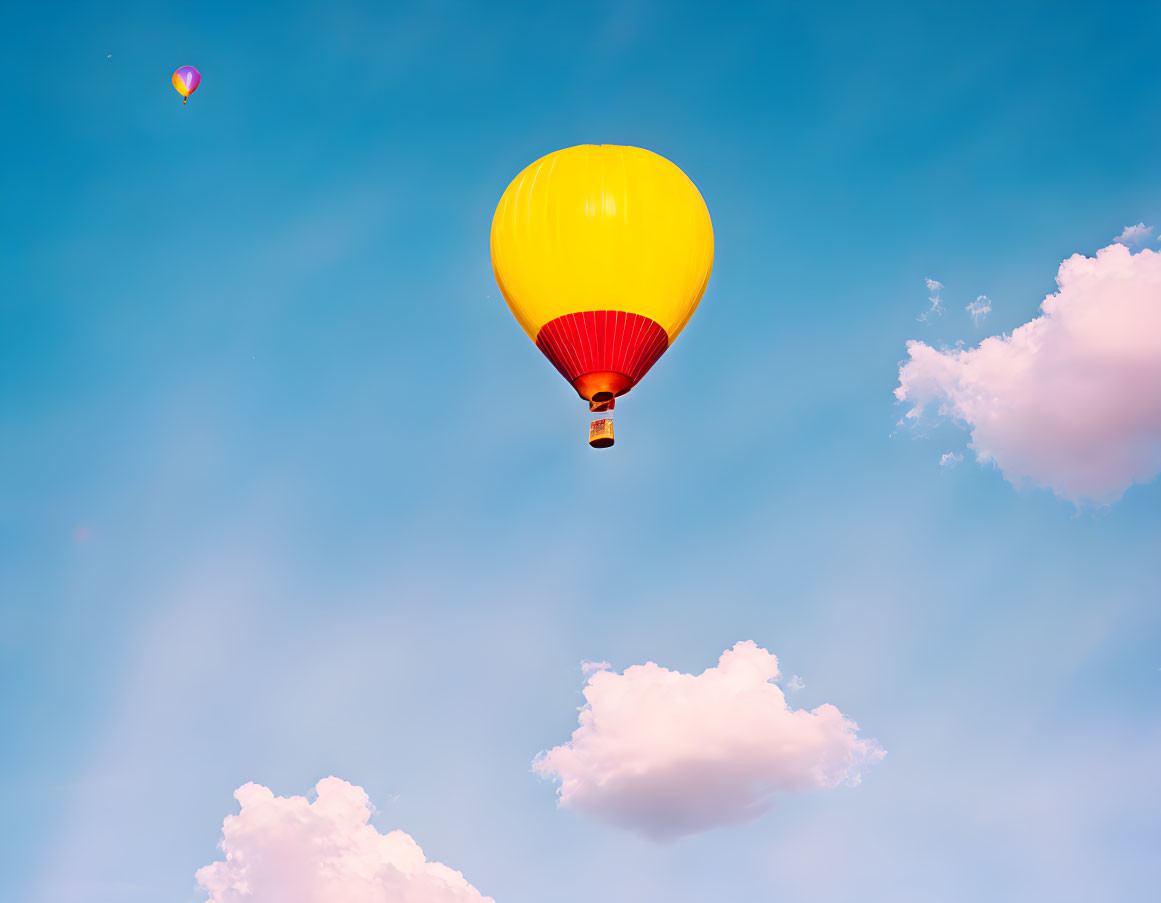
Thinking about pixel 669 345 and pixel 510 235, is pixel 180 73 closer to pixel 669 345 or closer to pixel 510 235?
pixel 510 235

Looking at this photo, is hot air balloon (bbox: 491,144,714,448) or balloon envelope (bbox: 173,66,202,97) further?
balloon envelope (bbox: 173,66,202,97)

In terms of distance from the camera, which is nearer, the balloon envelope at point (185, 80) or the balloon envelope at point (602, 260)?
the balloon envelope at point (602, 260)

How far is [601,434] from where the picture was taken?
31.6 m

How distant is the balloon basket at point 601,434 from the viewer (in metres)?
31.6

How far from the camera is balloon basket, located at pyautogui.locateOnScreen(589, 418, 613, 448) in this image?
104 ft

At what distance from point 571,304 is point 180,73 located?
27977 mm

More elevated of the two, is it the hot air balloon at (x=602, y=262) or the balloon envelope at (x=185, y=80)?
the balloon envelope at (x=185, y=80)

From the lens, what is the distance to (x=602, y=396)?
32156mm

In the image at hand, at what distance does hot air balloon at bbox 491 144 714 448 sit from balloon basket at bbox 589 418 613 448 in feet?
0.08

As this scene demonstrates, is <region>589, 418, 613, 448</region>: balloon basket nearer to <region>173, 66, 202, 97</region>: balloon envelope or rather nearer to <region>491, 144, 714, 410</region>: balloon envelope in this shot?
<region>491, 144, 714, 410</region>: balloon envelope

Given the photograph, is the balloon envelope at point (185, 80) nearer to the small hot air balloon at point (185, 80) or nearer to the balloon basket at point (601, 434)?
the small hot air balloon at point (185, 80)

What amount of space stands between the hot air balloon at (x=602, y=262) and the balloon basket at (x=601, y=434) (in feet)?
0.08

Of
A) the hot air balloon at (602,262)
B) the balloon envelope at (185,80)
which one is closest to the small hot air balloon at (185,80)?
the balloon envelope at (185,80)

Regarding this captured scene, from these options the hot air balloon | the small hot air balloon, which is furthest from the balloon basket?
the small hot air balloon
